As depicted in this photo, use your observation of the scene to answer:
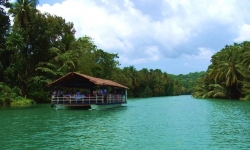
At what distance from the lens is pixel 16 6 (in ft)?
136

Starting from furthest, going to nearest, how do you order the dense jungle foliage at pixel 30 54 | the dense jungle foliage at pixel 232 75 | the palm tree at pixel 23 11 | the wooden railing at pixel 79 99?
the dense jungle foliage at pixel 232 75, the palm tree at pixel 23 11, the dense jungle foliage at pixel 30 54, the wooden railing at pixel 79 99

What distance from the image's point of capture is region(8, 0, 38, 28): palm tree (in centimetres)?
4156

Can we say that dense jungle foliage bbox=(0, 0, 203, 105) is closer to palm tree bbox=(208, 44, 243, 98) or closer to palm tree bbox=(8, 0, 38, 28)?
palm tree bbox=(8, 0, 38, 28)

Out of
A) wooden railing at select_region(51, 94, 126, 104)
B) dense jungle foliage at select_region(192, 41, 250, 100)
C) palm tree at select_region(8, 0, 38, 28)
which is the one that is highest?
palm tree at select_region(8, 0, 38, 28)

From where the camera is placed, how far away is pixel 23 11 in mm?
41750

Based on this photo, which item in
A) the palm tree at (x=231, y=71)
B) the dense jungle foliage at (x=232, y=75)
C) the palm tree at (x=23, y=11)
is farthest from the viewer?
the palm tree at (x=231, y=71)

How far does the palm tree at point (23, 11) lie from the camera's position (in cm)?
4156

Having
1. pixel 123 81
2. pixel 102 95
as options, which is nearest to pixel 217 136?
pixel 102 95

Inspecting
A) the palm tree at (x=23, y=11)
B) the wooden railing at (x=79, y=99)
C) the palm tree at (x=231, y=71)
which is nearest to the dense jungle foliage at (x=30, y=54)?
the palm tree at (x=23, y=11)

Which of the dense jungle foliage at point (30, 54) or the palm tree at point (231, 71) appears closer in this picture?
the dense jungle foliage at point (30, 54)

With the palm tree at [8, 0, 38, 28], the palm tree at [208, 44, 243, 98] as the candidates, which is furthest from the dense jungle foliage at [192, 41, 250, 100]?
the palm tree at [8, 0, 38, 28]

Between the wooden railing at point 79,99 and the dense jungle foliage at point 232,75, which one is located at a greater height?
the dense jungle foliage at point 232,75

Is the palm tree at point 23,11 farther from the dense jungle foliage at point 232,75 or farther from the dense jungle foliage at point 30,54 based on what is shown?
the dense jungle foliage at point 232,75

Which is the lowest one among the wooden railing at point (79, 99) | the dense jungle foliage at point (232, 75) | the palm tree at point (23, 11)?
the wooden railing at point (79, 99)
